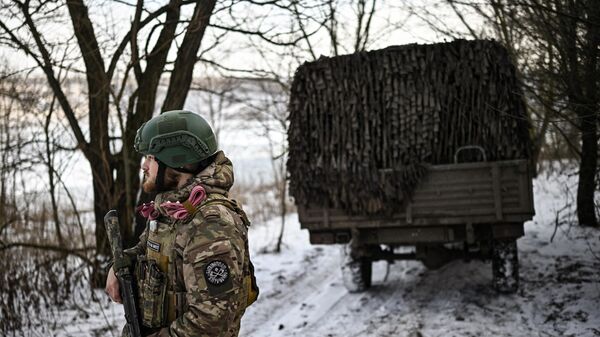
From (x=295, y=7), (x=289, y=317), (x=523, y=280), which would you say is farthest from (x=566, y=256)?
(x=295, y=7)

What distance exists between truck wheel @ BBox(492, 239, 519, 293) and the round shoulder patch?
4.95m

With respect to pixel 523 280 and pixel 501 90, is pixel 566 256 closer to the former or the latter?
pixel 523 280

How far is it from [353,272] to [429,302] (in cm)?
99

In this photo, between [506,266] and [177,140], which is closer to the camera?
[177,140]

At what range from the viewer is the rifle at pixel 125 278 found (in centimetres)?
249

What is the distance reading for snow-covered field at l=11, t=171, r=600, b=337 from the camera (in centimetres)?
568

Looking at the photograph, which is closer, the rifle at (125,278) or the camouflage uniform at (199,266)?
the camouflage uniform at (199,266)

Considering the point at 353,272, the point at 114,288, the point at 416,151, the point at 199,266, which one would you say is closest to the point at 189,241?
the point at 199,266

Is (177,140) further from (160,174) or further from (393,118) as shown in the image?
(393,118)

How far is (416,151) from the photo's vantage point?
21.4 ft

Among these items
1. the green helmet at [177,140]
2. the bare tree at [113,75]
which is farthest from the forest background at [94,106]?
the green helmet at [177,140]

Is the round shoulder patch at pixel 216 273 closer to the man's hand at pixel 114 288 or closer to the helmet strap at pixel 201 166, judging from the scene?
the helmet strap at pixel 201 166

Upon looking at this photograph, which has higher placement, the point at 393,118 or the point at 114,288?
the point at 393,118

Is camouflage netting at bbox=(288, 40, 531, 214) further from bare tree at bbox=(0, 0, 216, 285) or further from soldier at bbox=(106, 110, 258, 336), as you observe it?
soldier at bbox=(106, 110, 258, 336)
